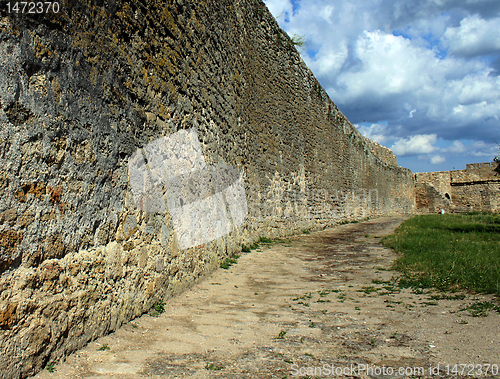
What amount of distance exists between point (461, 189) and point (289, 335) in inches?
1236

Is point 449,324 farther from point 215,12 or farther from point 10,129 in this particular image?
point 215,12

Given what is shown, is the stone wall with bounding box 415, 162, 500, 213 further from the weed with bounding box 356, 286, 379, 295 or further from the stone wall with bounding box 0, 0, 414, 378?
the stone wall with bounding box 0, 0, 414, 378

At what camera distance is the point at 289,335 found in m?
2.45

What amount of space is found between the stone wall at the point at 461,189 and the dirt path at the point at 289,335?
80.3 feet

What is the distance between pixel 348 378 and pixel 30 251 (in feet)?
5.75

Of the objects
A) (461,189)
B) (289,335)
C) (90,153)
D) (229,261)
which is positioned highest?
(461,189)

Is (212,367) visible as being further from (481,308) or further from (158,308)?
(481,308)

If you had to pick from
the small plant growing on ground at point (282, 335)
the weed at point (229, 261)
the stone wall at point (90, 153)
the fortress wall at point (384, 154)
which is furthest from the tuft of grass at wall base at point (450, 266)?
the fortress wall at point (384, 154)

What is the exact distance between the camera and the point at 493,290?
318 centimetres

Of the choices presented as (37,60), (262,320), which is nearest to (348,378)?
(262,320)

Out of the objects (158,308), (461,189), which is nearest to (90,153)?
(158,308)

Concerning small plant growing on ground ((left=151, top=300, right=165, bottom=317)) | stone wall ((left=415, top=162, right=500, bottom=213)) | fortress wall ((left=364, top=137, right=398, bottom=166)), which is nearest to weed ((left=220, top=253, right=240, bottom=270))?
small plant growing on ground ((left=151, top=300, right=165, bottom=317))

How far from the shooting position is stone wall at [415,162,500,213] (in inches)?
1003

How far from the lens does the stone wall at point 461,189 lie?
25484 millimetres
